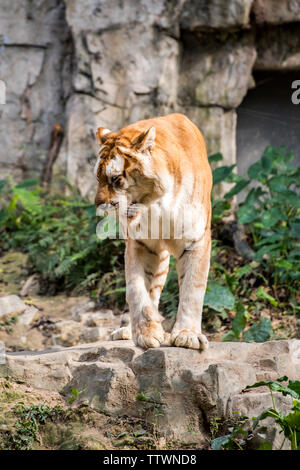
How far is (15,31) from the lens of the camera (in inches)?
337

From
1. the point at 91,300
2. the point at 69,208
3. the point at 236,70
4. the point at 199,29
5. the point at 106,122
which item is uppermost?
the point at 199,29

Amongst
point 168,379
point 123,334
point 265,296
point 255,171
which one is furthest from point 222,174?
point 168,379

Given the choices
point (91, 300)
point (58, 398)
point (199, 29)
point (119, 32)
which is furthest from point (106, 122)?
point (58, 398)

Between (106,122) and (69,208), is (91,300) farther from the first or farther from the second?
(106,122)

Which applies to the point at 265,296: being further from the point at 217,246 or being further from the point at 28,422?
the point at 28,422

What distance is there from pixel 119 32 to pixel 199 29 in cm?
109

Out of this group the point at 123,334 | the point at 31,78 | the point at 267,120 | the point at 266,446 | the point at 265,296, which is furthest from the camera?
the point at 267,120

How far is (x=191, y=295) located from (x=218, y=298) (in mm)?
1854

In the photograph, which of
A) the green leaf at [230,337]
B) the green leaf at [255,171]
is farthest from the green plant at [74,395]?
the green leaf at [255,171]

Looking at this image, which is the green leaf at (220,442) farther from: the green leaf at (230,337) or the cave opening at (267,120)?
the cave opening at (267,120)

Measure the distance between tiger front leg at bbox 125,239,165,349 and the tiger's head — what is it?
0.47 m

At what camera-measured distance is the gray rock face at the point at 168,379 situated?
3096 millimetres

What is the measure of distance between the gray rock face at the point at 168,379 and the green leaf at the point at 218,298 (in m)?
1.67

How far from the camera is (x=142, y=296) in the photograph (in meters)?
3.68
